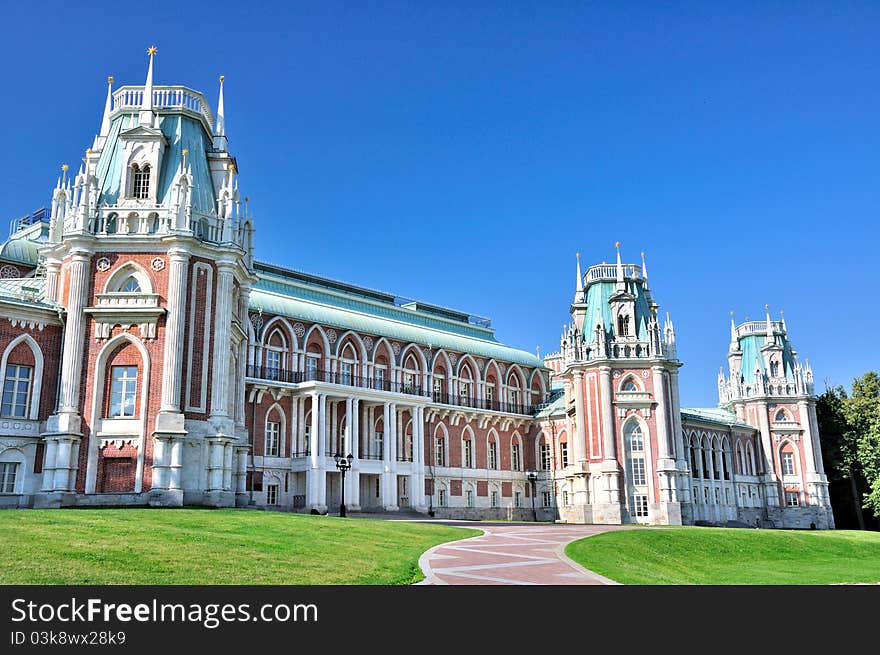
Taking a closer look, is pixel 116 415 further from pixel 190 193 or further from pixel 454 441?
pixel 454 441

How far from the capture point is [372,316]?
6444 cm

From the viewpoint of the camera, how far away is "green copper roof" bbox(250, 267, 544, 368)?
189 feet

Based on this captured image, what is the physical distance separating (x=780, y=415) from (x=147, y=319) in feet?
200

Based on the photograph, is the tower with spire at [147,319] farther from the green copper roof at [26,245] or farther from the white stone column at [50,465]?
the green copper roof at [26,245]

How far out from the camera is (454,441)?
65.7m

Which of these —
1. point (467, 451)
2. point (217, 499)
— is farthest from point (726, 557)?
point (467, 451)

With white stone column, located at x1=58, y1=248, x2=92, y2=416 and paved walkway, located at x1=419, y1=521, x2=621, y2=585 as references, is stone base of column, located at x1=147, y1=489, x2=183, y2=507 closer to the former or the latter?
white stone column, located at x1=58, y1=248, x2=92, y2=416

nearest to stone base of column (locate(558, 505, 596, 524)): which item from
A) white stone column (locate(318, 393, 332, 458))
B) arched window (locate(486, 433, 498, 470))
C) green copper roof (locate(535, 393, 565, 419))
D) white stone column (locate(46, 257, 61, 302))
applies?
arched window (locate(486, 433, 498, 470))

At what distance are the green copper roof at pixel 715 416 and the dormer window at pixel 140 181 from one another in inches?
1824

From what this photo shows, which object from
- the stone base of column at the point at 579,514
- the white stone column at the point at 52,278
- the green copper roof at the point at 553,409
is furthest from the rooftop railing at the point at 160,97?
the green copper roof at the point at 553,409

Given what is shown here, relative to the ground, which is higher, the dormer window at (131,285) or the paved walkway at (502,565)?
the dormer window at (131,285)

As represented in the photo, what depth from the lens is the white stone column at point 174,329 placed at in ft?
104

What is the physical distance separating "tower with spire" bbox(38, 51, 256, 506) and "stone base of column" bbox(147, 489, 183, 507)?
46 millimetres

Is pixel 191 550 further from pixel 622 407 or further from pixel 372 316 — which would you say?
pixel 372 316
